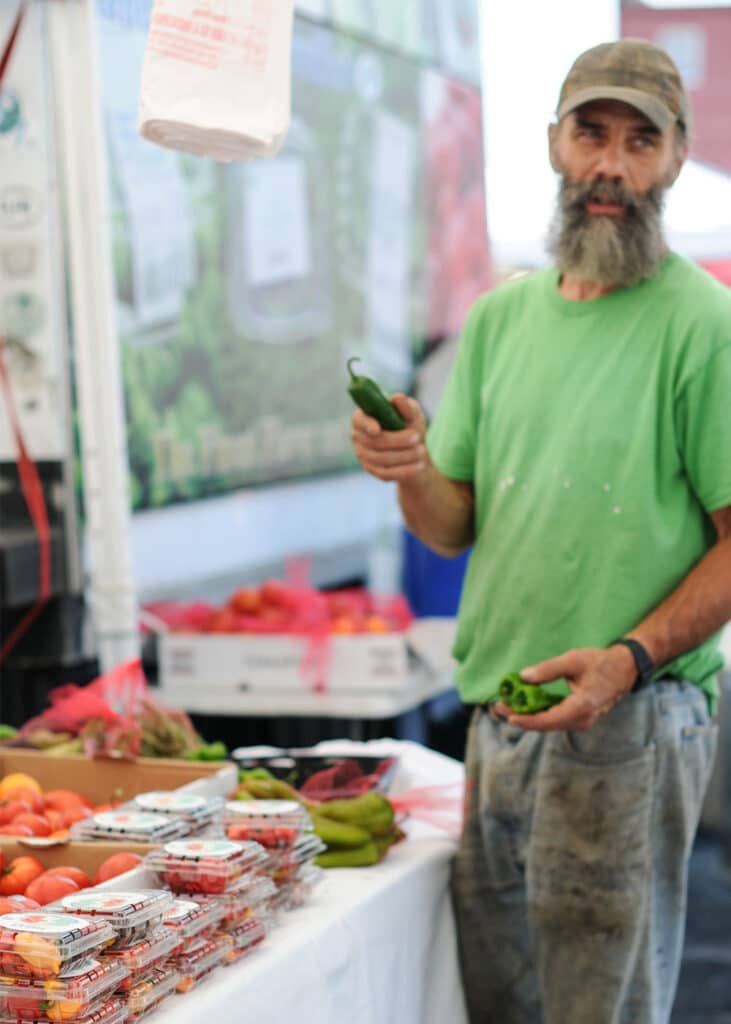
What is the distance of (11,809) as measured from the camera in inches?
94.3

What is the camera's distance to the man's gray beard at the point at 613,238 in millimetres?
2461

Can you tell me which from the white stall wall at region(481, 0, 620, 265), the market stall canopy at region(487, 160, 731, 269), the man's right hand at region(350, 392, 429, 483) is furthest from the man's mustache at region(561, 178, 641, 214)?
the white stall wall at region(481, 0, 620, 265)

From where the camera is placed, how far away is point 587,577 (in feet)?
8.07

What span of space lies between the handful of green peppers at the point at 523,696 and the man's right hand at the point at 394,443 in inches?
14.6

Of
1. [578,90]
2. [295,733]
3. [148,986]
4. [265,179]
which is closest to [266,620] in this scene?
[295,733]

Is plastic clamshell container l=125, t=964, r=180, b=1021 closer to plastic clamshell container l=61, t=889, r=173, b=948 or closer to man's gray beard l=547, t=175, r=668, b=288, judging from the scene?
plastic clamshell container l=61, t=889, r=173, b=948

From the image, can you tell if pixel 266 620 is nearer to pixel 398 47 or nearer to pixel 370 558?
pixel 370 558

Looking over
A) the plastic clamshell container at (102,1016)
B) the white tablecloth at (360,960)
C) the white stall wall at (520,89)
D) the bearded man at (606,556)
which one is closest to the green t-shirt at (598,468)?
the bearded man at (606,556)

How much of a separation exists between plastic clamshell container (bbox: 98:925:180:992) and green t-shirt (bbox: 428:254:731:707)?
2.91 ft

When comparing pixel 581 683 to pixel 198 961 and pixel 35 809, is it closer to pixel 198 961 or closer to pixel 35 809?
pixel 198 961

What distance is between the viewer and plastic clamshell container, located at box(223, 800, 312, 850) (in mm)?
2240

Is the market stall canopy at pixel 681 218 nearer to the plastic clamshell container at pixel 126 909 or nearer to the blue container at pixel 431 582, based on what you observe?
the blue container at pixel 431 582

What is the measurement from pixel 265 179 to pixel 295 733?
1977 mm

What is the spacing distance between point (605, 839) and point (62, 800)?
0.89 m
